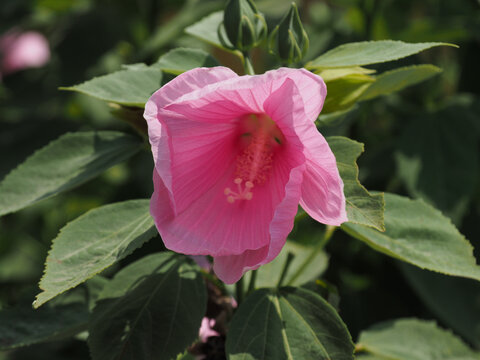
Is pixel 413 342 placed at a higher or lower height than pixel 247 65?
lower

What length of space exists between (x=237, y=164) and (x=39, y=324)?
19.4 inches

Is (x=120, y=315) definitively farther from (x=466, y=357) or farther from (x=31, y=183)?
(x=466, y=357)

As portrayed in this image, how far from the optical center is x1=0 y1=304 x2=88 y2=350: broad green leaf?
1.08m

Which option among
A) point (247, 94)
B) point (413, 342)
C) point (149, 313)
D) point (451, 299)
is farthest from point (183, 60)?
point (451, 299)

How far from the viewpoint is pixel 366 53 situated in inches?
35.9

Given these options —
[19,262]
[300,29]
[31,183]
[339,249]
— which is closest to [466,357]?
[339,249]

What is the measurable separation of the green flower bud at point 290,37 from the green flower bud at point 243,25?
0.04m

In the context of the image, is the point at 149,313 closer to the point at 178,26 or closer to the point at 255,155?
the point at 255,155

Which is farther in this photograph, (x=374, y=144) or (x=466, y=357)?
(x=374, y=144)

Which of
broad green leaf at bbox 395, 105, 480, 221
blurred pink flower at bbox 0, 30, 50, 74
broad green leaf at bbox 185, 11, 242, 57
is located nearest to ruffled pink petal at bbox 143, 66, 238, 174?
broad green leaf at bbox 185, 11, 242, 57

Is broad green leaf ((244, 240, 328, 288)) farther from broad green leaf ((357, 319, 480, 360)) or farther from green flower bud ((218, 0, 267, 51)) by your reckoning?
green flower bud ((218, 0, 267, 51))

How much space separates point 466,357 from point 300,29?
83 cm

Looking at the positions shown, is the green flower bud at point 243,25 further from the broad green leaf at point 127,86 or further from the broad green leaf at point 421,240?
the broad green leaf at point 421,240

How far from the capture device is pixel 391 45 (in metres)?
0.91
